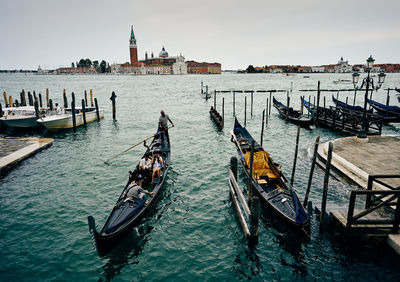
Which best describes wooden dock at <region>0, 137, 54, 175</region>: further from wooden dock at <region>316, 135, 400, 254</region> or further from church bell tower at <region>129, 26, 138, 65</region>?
church bell tower at <region>129, 26, 138, 65</region>

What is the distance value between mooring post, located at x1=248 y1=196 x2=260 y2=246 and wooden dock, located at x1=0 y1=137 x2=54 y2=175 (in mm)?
11291

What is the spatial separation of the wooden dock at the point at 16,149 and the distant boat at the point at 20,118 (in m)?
3.97

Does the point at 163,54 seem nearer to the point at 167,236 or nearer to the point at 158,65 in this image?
the point at 158,65

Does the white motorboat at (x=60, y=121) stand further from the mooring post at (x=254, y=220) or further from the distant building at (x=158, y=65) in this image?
the distant building at (x=158, y=65)

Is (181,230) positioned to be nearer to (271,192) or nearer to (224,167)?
(271,192)

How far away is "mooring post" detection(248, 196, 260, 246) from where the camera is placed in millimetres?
6422

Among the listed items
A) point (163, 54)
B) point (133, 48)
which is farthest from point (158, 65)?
point (133, 48)

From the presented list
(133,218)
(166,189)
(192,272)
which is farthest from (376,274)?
(166,189)

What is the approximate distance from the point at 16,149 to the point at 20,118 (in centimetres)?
676

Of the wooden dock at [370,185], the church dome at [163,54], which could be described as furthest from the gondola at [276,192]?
the church dome at [163,54]

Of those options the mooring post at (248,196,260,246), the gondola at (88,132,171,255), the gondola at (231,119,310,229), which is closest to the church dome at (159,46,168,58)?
the gondola at (231,119,310,229)

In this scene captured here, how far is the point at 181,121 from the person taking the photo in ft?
85.9

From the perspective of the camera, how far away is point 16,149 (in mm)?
14297

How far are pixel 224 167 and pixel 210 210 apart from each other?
4.18 meters
